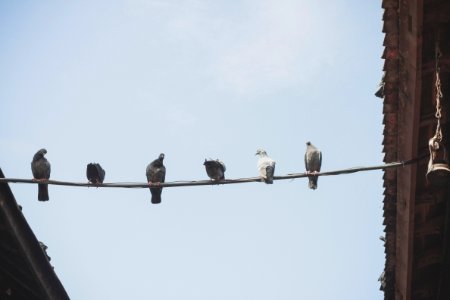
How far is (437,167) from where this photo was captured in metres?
5.48

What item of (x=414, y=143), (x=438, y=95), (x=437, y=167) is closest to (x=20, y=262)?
(x=414, y=143)

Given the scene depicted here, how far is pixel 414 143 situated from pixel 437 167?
0.77 m

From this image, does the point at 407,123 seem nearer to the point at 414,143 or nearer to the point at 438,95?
the point at 414,143

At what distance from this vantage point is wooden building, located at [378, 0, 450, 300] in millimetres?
5664

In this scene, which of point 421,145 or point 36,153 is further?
point 36,153

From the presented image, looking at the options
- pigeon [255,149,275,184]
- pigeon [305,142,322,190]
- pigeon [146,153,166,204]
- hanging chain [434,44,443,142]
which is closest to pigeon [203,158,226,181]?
pigeon [255,149,275,184]

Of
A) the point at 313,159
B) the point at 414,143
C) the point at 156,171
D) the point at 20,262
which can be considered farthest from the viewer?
the point at 156,171

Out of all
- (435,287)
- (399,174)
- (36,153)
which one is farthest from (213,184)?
(36,153)

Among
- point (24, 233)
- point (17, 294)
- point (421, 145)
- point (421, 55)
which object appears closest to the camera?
point (421, 55)

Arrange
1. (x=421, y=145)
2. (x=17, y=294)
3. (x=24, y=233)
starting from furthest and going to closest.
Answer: (x=17, y=294), (x=24, y=233), (x=421, y=145)

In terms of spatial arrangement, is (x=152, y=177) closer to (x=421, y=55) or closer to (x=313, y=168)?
(x=313, y=168)

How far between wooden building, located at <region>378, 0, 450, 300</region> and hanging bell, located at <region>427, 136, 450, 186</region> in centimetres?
7

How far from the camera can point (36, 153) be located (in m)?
11.3

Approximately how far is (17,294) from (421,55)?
5848 millimetres
